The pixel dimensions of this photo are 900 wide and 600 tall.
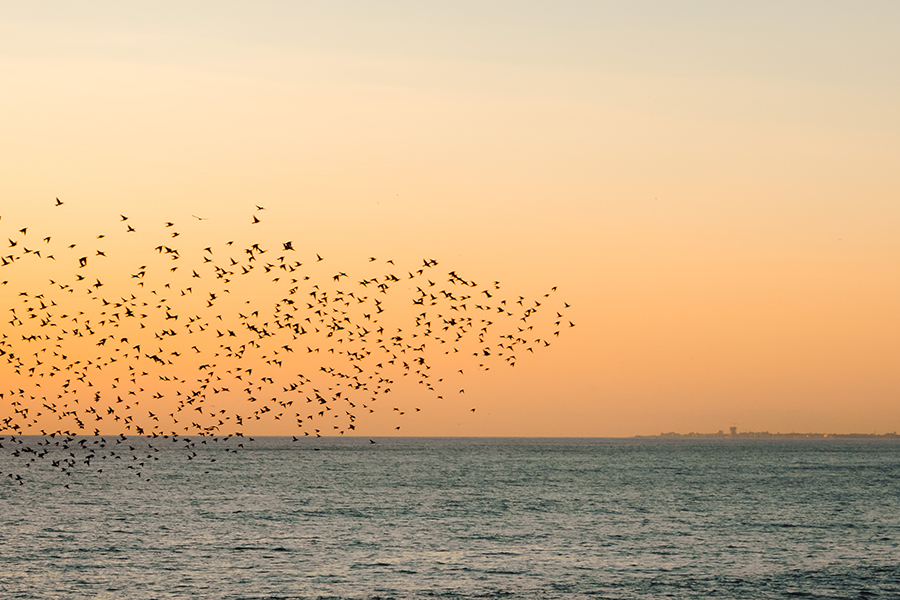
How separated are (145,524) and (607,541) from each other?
41.0 metres

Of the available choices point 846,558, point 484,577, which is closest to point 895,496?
point 846,558

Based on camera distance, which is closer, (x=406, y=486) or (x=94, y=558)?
(x=94, y=558)

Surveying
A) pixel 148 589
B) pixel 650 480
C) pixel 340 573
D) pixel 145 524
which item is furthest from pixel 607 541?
pixel 650 480

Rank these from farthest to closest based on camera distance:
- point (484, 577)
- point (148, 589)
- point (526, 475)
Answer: point (526, 475) → point (484, 577) → point (148, 589)

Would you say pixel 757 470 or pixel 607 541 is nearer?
pixel 607 541

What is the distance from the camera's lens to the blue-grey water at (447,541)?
54062 millimetres

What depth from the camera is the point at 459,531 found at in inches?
3152

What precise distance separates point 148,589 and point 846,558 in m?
45.1

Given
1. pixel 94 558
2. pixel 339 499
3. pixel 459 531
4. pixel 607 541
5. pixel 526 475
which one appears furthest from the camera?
pixel 526 475

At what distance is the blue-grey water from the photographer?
177ft

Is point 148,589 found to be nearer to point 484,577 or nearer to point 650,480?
point 484,577

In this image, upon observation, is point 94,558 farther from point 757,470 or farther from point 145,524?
point 757,470

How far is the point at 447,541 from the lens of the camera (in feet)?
241

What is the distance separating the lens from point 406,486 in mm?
138750
